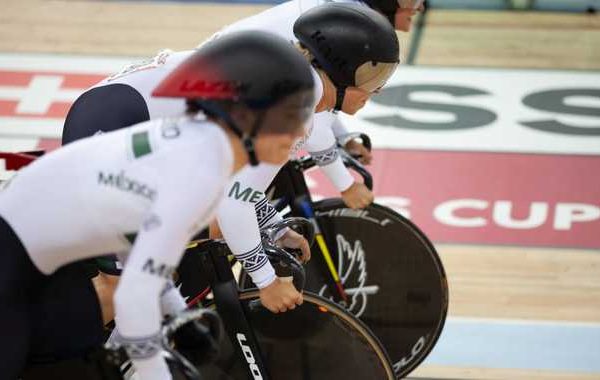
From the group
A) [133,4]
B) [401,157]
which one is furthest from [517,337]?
[133,4]

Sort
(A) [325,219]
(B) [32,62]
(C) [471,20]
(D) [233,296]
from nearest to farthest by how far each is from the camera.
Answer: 1. (D) [233,296]
2. (A) [325,219]
3. (B) [32,62]
4. (C) [471,20]

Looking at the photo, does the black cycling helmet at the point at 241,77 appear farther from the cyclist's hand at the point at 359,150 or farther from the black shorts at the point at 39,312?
the cyclist's hand at the point at 359,150

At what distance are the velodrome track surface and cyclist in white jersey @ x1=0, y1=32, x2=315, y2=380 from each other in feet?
7.45

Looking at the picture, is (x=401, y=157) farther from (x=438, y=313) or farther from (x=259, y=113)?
(x=259, y=113)

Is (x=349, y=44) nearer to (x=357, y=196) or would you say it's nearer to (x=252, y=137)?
(x=357, y=196)

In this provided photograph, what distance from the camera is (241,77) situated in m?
2.74

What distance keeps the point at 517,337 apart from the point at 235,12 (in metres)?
4.20

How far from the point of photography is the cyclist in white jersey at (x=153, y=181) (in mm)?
2715

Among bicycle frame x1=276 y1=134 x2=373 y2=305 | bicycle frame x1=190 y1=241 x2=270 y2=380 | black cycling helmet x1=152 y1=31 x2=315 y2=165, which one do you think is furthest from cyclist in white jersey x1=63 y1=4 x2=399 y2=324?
black cycling helmet x1=152 y1=31 x2=315 y2=165

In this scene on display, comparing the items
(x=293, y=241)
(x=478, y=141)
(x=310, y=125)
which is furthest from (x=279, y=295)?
(x=478, y=141)

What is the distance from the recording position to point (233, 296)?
366cm

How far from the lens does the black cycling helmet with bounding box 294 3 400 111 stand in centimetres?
371

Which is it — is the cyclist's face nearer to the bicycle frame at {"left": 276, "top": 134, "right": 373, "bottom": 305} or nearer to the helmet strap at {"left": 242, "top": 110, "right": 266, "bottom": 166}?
the helmet strap at {"left": 242, "top": 110, "right": 266, "bottom": 166}

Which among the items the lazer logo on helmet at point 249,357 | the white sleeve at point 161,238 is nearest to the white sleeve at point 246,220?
the lazer logo on helmet at point 249,357
